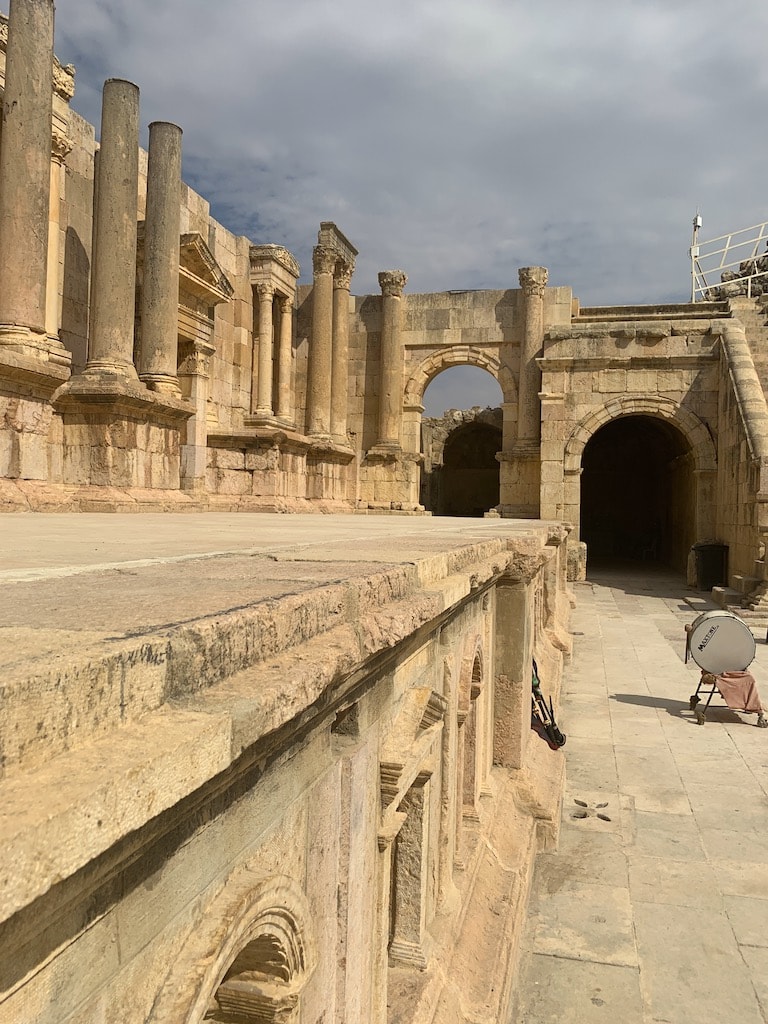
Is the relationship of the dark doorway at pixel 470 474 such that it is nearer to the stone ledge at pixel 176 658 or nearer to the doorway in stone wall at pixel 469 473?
the doorway in stone wall at pixel 469 473

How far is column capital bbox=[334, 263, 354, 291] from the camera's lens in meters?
20.5

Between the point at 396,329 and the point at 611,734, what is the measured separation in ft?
48.7

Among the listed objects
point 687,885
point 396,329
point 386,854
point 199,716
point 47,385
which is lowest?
point 687,885

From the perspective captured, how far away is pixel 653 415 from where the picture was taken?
18734mm

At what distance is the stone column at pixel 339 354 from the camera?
20.6 meters

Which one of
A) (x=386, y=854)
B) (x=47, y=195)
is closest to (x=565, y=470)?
(x=47, y=195)

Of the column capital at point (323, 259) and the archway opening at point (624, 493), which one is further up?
the column capital at point (323, 259)

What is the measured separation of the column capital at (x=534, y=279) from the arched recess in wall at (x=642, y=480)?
3.64 m

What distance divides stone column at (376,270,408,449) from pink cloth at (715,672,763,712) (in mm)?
13404

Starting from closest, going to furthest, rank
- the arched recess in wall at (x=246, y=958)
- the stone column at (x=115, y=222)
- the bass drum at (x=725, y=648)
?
the arched recess in wall at (x=246, y=958), the bass drum at (x=725, y=648), the stone column at (x=115, y=222)

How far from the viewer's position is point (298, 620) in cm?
166

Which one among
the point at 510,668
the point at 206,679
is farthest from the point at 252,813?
the point at 510,668

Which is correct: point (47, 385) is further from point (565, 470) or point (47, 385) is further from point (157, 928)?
point (565, 470)

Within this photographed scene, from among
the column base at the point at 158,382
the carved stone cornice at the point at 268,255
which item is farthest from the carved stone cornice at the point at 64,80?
the carved stone cornice at the point at 268,255
